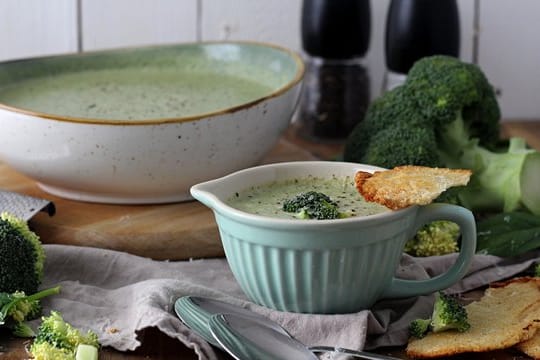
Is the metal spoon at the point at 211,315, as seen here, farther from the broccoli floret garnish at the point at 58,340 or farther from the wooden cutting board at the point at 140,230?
the wooden cutting board at the point at 140,230

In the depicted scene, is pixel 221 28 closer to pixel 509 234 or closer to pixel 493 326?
pixel 509 234

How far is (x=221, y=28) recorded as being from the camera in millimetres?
2473

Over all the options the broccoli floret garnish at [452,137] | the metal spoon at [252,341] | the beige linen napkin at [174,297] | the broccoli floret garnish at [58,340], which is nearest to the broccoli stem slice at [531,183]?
the broccoli floret garnish at [452,137]

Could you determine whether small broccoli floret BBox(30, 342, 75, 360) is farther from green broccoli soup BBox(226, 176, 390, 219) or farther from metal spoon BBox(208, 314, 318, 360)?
green broccoli soup BBox(226, 176, 390, 219)

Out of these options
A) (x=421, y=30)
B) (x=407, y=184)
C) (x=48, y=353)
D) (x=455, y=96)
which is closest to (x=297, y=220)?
(x=407, y=184)

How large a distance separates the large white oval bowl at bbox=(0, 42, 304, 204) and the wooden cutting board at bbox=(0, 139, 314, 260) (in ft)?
0.17

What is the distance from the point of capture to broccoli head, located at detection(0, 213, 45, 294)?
1.45 meters

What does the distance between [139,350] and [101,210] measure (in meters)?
0.48

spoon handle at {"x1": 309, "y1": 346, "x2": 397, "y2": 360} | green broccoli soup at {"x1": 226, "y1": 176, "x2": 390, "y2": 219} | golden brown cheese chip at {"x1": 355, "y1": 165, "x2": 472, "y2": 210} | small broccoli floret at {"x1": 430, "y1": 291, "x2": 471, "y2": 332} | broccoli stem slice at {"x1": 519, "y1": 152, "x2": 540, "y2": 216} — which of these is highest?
golden brown cheese chip at {"x1": 355, "y1": 165, "x2": 472, "y2": 210}

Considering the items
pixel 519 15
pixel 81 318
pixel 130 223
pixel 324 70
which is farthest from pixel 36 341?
pixel 519 15

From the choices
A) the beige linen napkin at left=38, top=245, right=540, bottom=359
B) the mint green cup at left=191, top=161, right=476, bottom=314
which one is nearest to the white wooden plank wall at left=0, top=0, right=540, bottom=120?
the beige linen napkin at left=38, top=245, right=540, bottom=359

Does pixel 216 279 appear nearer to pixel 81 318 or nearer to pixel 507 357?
pixel 81 318

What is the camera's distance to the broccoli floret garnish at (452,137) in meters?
1.80

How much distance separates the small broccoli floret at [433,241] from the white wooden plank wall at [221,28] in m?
0.84
